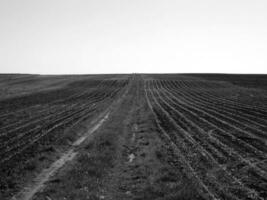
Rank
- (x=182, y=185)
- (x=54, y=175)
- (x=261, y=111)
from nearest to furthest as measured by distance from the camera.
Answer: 1. (x=182, y=185)
2. (x=54, y=175)
3. (x=261, y=111)

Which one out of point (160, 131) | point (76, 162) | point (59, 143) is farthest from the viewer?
point (160, 131)

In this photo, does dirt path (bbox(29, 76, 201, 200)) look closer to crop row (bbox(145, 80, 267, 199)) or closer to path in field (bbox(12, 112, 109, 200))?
path in field (bbox(12, 112, 109, 200))

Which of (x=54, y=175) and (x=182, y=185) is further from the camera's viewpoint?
(x=54, y=175)

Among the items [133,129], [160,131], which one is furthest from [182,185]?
[133,129]

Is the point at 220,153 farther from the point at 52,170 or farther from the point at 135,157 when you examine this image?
the point at 52,170

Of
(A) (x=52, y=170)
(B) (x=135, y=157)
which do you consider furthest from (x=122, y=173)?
(A) (x=52, y=170)

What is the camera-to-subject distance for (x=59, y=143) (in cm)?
1552

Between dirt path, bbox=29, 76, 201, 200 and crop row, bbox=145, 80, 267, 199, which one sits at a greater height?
crop row, bbox=145, 80, 267, 199

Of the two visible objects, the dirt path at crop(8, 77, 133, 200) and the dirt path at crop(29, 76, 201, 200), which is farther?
the dirt path at crop(8, 77, 133, 200)

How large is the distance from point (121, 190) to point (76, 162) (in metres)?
3.55

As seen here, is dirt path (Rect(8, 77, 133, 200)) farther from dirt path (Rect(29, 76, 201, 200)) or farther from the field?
dirt path (Rect(29, 76, 201, 200))

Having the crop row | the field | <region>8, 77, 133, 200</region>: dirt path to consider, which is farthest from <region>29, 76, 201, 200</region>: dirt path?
the crop row

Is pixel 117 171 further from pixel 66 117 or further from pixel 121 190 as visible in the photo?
pixel 66 117

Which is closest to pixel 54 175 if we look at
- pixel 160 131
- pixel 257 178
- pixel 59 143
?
pixel 59 143
